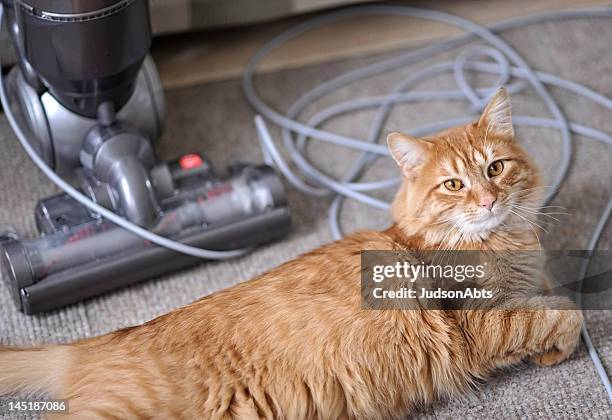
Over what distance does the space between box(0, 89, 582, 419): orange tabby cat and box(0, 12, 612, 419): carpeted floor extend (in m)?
0.07

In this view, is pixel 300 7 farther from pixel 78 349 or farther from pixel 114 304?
pixel 78 349

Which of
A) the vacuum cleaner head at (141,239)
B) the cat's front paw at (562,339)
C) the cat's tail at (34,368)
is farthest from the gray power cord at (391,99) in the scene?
the cat's tail at (34,368)

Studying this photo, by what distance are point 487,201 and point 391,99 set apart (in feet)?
2.56

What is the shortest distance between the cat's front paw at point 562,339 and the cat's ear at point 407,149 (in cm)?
36

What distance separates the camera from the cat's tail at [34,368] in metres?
1.33

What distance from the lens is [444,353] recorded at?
4.45ft

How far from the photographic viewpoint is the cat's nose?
4.44 feet

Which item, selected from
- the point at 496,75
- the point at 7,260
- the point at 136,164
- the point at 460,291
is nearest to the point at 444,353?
the point at 460,291

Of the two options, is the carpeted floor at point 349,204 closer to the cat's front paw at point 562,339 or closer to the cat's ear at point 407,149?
the cat's front paw at point 562,339

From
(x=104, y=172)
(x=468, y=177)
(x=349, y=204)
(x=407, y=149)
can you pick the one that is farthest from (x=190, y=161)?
(x=468, y=177)

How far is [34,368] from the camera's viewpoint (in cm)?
134

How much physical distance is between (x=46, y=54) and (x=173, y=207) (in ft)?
1.30

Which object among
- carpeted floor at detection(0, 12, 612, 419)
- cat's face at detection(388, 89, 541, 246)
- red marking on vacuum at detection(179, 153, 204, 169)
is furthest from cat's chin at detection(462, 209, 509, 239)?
red marking on vacuum at detection(179, 153, 204, 169)

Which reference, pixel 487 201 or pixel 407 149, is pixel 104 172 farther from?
pixel 487 201
